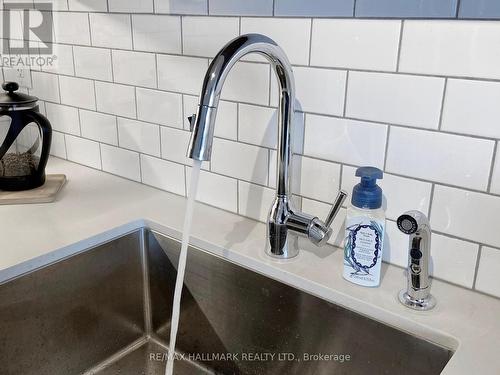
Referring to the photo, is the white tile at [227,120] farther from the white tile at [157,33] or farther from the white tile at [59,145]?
the white tile at [59,145]

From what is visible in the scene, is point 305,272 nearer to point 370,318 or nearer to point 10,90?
point 370,318

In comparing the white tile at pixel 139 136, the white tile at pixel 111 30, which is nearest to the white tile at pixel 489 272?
the white tile at pixel 139 136

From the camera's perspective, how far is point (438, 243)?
77 cm

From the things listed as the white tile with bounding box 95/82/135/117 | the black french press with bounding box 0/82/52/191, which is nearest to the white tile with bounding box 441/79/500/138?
the white tile with bounding box 95/82/135/117

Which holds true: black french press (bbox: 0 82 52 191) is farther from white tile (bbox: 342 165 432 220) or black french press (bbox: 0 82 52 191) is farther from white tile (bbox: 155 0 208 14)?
white tile (bbox: 342 165 432 220)

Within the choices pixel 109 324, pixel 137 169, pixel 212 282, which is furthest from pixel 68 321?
pixel 137 169

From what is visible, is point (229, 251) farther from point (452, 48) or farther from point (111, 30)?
point (111, 30)

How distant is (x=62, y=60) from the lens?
4.26 ft

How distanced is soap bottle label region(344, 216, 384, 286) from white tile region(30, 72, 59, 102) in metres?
0.96

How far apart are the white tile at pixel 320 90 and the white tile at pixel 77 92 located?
0.62 meters

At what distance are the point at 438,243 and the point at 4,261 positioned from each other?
2.31 feet

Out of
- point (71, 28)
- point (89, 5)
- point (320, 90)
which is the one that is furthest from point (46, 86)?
point (320, 90)

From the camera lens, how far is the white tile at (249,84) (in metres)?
0.90

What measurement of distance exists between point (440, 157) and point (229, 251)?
39cm
